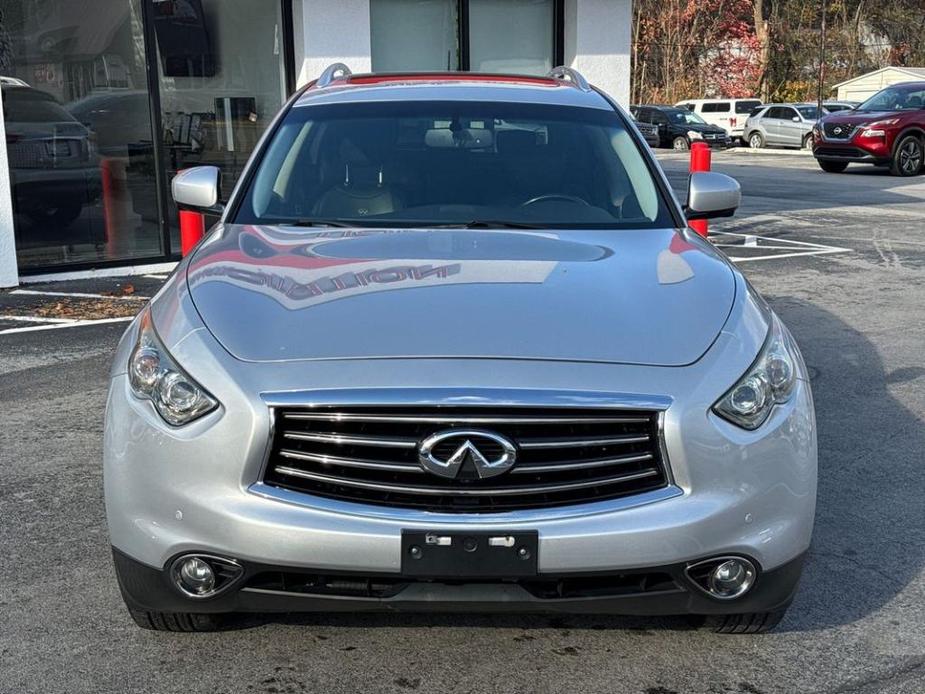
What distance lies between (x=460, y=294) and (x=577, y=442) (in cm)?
62

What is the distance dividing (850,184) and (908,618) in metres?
19.7

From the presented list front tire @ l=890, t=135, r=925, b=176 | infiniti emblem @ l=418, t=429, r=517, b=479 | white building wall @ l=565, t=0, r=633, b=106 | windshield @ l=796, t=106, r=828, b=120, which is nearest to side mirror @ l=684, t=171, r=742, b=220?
infiniti emblem @ l=418, t=429, r=517, b=479

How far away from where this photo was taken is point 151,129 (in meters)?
11.2

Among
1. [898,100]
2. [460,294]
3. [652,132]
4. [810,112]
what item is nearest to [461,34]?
[460,294]

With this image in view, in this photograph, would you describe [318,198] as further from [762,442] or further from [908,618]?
[908,618]

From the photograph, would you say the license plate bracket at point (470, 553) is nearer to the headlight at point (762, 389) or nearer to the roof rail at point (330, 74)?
the headlight at point (762, 389)

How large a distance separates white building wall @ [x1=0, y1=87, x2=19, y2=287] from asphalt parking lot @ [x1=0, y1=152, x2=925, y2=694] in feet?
12.6

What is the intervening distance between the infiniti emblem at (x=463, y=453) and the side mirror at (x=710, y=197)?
2.16m

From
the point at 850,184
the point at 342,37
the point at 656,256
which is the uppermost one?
the point at 342,37

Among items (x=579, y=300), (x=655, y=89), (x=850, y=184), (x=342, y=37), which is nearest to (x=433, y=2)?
(x=342, y=37)

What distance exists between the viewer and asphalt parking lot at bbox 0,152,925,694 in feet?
10.5

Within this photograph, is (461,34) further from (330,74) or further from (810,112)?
(810,112)

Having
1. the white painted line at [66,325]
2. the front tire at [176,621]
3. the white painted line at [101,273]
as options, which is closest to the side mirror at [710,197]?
the front tire at [176,621]

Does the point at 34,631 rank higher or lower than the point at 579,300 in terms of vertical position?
lower
